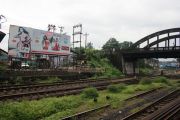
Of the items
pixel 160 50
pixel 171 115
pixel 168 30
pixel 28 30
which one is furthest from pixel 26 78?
pixel 168 30

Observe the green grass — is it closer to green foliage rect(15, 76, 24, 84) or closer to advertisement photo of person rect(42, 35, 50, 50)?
green foliage rect(15, 76, 24, 84)

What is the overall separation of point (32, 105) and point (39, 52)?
95.6ft

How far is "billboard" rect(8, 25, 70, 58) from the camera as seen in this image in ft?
124

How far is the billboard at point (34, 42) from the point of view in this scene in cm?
3775

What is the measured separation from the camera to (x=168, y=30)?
7006cm

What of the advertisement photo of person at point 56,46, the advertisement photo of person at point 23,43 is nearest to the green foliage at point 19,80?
the advertisement photo of person at point 23,43

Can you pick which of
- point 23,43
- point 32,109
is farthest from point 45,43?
point 32,109

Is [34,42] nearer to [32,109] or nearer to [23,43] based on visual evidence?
[23,43]

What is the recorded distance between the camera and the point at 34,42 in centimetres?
4172

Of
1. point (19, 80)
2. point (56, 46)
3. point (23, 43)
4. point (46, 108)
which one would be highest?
point (56, 46)

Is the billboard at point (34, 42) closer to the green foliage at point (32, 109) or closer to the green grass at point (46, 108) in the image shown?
the green grass at point (46, 108)

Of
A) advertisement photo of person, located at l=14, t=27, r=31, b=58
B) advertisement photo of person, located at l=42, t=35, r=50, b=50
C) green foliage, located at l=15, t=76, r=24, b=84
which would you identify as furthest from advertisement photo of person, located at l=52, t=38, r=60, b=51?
green foliage, located at l=15, t=76, r=24, b=84

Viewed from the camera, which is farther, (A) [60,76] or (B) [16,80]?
(A) [60,76]

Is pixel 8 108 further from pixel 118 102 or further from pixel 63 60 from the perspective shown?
pixel 63 60
